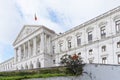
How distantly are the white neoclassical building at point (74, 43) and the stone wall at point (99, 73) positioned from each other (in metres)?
17.6

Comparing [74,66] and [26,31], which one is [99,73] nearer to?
[74,66]

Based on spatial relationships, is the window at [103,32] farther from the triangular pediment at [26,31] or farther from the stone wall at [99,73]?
the triangular pediment at [26,31]

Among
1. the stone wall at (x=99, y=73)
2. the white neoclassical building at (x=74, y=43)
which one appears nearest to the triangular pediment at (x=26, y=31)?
the white neoclassical building at (x=74, y=43)

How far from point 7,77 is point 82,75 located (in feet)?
27.5

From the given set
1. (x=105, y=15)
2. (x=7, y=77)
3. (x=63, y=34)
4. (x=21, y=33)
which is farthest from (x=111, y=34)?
(x=21, y=33)

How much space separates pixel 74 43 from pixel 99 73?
32.3m

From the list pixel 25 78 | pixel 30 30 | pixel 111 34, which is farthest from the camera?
pixel 30 30

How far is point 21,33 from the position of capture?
3388 inches

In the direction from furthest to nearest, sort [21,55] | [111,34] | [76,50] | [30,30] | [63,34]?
A: [21,55]
[30,30]
[63,34]
[76,50]
[111,34]

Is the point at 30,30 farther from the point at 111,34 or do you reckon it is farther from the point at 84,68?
the point at 84,68

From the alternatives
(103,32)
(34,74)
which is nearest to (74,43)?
(103,32)

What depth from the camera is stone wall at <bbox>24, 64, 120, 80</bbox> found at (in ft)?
113

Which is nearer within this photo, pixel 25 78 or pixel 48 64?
pixel 25 78

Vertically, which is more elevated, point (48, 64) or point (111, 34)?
point (111, 34)
